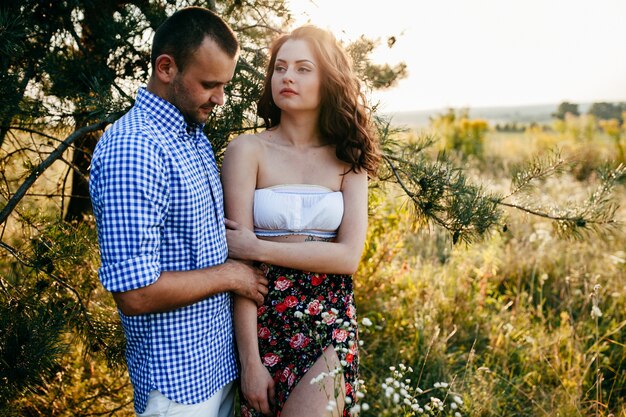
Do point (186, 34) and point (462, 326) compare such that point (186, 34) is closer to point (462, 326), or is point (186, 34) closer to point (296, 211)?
point (296, 211)

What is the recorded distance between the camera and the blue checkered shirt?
1331mm

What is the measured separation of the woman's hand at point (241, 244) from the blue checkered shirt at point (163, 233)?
0.16 feet

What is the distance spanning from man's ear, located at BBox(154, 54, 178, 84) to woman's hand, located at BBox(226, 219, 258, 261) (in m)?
0.53

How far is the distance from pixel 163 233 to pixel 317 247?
556 mm

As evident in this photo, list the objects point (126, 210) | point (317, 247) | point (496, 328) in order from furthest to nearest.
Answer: point (496, 328)
point (317, 247)
point (126, 210)

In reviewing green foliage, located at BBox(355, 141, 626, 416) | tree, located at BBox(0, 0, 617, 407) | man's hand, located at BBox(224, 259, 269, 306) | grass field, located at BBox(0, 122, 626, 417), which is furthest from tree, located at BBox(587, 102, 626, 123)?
man's hand, located at BBox(224, 259, 269, 306)

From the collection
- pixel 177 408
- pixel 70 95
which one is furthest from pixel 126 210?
pixel 70 95

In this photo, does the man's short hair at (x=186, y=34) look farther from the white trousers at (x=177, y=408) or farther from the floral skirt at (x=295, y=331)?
the white trousers at (x=177, y=408)

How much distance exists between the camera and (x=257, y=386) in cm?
172

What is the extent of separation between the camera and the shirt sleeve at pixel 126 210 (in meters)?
1.32

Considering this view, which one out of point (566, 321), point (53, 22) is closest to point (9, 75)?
point (53, 22)

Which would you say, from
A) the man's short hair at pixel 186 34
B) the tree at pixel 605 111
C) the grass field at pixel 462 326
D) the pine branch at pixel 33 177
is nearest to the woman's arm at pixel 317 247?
the grass field at pixel 462 326

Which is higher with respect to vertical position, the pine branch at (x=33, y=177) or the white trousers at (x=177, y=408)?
the pine branch at (x=33, y=177)

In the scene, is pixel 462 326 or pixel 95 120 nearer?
pixel 95 120
